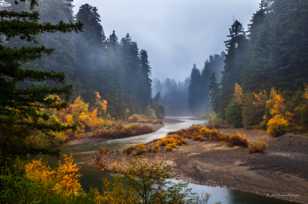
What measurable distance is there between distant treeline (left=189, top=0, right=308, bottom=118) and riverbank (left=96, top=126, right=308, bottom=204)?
2049 centimetres

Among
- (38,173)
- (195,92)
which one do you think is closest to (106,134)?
(38,173)

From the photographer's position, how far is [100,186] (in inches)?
1037

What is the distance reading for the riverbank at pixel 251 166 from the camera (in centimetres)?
2559

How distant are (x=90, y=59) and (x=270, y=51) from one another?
40777 millimetres

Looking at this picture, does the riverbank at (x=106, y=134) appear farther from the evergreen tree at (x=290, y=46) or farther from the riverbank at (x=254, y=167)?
the evergreen tree at (x=290, y=46)

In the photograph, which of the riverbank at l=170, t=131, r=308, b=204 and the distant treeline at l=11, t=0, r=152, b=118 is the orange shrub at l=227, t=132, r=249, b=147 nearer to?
the riverbank at l=170, t=131, r=308, b=204

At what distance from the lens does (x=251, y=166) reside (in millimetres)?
31625

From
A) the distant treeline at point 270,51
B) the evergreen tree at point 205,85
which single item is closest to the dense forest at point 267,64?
the distant treeline at point 270,51

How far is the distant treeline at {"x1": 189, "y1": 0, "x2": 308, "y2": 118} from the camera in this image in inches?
2416

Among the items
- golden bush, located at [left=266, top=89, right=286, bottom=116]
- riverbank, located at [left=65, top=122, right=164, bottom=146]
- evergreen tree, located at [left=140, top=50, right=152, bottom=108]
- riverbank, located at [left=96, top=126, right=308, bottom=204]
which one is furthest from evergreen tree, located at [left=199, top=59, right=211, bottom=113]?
riverbank, located at [left=96, top=126, right=308, bottom=204]

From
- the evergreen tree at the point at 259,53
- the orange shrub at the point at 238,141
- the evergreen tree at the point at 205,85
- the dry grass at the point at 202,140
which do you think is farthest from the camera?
the evergreen tree at the point at 205,85

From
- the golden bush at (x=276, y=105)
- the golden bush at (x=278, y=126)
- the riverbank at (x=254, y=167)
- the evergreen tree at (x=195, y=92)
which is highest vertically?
the evergreen tree at (x=195, y=92)

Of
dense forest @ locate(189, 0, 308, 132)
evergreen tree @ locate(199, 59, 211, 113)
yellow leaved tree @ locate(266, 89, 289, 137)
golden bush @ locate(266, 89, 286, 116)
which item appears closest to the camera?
yellow leaved tree @ locate(266, 89, 289, 137)

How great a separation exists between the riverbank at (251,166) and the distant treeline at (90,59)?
35414 millimetres
